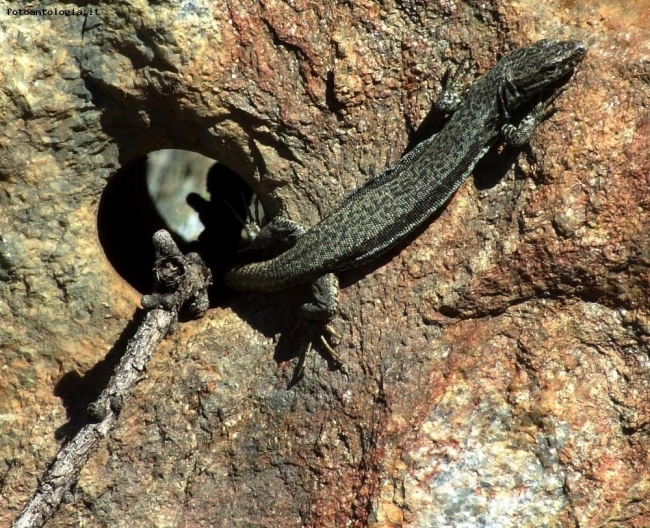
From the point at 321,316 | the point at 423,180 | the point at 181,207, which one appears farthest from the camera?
the point at 181,207

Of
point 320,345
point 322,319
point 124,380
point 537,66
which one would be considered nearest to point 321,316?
point 322,319

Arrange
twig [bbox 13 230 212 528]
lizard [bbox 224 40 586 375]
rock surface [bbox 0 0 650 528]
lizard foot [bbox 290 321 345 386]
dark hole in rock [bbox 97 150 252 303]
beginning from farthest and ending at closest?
dark hole in rock [bbox 97 150 252 303]
lizard foot [bbox 290 321 345 386]
lizard [bbox 224 40 586 375]
twig [bbox 13 230 212 528]
rock surface [bbox 0 0 650 528]

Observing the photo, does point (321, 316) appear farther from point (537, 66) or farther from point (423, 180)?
point (537, 66)

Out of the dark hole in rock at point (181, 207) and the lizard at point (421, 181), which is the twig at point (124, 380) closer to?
the lizard at point (421, 181)

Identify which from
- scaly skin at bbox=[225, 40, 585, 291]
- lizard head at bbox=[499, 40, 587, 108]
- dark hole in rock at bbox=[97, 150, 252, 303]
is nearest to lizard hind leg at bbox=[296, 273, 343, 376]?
scaly skin at bbox=[225, 40, 585, 291]

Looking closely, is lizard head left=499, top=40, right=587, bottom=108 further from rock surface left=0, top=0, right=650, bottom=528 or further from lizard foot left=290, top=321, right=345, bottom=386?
lizard foot left=290, top=321, right=345, bottom=386

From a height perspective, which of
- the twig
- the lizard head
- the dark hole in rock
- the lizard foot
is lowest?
the twig
